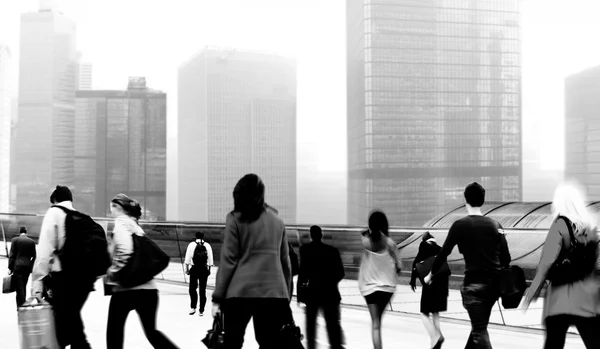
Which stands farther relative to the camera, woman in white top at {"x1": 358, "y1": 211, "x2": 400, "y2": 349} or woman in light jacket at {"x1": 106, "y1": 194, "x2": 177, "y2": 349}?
woman in white top at {"x1": 358, "y1": 211, "x2": 400, "y2": 349}

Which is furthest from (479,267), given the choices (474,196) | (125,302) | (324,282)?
(125,302)

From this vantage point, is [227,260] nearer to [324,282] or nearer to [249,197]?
[249,197]

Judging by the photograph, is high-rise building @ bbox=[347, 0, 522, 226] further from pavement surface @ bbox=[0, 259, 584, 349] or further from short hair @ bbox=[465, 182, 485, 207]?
short hair @ bbox=[465, 182, 485, 207]

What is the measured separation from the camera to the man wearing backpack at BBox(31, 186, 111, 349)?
5.13 m

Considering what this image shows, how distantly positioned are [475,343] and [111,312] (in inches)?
108

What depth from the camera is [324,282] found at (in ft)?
20.4

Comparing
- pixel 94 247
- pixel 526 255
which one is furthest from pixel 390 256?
pixel 526 255

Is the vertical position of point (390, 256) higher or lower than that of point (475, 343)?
higher

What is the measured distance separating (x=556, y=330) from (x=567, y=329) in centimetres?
7

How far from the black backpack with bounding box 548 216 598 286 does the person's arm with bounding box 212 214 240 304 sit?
197 centimetres

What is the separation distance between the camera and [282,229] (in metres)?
4.32

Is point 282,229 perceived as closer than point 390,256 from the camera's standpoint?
Yes

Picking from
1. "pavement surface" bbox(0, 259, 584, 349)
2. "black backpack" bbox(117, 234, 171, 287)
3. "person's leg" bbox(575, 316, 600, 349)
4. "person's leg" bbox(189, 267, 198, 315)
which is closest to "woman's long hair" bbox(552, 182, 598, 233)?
"person's leg" bbox(575, 316, 600, 349)

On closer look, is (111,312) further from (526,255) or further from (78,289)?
(526,255)
